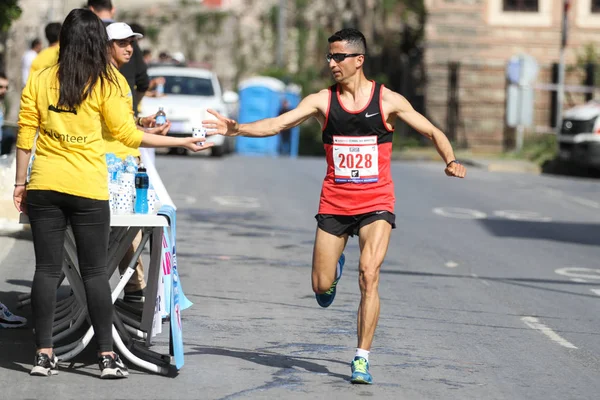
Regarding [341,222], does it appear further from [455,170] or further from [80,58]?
[80,58]

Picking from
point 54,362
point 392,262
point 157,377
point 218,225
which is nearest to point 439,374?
point 157,377

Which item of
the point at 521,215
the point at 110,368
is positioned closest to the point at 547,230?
the point at 521,215

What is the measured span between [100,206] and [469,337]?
311 centimetres

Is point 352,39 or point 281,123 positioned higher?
point 352,39

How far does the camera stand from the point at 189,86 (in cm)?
2858

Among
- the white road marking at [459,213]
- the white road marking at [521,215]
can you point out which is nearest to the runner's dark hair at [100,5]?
the white road marking at [459,213]

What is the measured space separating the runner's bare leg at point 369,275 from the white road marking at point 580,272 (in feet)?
18.2

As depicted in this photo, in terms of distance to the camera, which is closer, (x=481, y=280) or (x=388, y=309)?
(x=388, y=309)

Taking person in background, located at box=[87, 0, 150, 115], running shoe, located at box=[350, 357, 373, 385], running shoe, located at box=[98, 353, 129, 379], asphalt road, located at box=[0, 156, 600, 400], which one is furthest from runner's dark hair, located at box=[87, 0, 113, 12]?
running shoe, located at box=[350, 357, 373, 385]

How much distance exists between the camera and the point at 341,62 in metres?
7.68

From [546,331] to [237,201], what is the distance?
9.28m

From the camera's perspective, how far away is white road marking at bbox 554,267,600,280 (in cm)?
1271

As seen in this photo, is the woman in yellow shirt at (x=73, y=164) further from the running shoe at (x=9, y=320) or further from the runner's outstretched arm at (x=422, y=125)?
the running shoe at (x=9, y=320)

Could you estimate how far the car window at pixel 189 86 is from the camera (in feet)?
93.0
